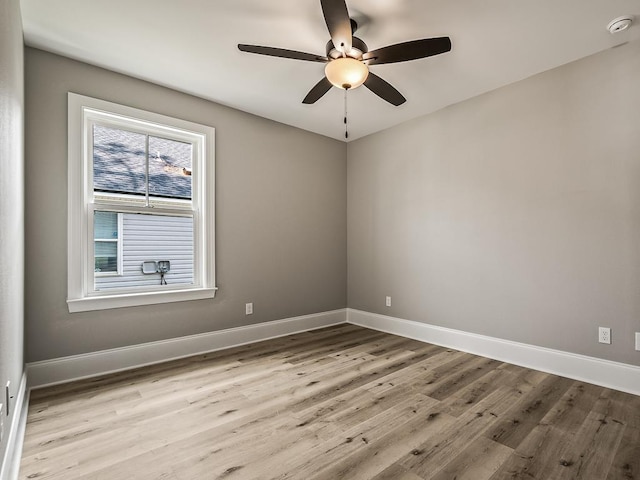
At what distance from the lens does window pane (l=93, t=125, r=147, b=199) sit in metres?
2.86

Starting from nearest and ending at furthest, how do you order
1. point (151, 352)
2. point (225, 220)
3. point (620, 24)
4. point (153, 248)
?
point (620, 24) < point (151, 352) < point (153, 248) < point (225, 220)

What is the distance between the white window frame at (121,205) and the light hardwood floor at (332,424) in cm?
65

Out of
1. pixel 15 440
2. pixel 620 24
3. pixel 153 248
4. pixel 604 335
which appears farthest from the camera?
pixel 153 248

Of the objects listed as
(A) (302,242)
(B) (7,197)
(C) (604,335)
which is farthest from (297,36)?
(C) (604,335)

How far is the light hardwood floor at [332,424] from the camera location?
5.34ft

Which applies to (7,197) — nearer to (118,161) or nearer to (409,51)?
(118,161)

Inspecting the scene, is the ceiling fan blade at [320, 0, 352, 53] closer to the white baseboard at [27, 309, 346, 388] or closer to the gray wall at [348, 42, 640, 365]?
the gray wall at [348, 42, 640, 365]

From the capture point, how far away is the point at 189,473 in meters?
1.59

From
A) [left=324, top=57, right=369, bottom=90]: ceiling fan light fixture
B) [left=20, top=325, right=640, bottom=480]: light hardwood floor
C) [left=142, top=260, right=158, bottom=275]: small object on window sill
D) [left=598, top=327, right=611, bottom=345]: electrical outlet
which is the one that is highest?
[left=324, top=57, right=369, bottom=90]: ceiling fan light fixture

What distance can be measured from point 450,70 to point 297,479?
3099 mm

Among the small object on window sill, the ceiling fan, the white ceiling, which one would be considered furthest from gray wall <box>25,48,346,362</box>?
the ceiling fan

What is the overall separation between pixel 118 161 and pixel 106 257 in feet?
2.77

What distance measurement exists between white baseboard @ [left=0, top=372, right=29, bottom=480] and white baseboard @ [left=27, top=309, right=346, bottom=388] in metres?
0.40

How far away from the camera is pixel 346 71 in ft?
7.20
